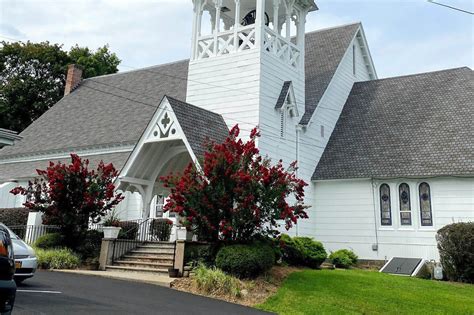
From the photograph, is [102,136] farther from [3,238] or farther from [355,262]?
[3,238]

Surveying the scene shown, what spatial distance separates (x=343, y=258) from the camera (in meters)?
20.5

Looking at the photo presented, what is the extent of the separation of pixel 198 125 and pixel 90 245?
638cm

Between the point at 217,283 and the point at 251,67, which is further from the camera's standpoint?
the point at 251,67

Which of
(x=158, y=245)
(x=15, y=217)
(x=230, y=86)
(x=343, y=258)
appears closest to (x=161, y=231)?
(x=158, y=245)

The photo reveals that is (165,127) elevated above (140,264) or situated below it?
→ above

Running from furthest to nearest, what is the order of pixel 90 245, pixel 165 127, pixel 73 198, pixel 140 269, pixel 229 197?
pixel 90 245 < pixel 73 198 < pixel 165 127 < pixel 140 269 < pixel 229 197

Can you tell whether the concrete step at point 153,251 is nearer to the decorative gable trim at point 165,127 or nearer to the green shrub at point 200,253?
the green shrub at point 200,253

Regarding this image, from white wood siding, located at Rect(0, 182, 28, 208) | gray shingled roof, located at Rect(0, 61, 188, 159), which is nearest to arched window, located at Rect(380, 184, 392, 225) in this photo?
gray shingled roof, located at Rect(0, 61, 188, 159)

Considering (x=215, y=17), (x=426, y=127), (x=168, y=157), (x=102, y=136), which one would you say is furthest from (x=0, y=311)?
(x=102, y=136)

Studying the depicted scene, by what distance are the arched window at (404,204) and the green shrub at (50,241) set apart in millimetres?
14629

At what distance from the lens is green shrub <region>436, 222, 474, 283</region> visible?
1732 cm

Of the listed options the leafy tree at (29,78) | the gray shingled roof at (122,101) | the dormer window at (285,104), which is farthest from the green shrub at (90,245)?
the leafy tree at (29,78)

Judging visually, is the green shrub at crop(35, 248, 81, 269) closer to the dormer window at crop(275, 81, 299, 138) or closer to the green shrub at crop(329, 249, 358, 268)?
the dormer window at crop(275, 81, 299, 138)

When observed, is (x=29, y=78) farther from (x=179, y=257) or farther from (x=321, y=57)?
(x=179, y=257)
